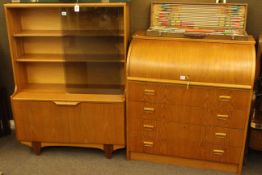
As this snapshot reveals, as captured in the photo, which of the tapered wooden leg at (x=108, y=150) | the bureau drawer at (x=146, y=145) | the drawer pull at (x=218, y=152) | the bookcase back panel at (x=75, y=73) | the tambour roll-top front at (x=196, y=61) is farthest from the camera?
the bookcase back panel at (x=75, y=73)

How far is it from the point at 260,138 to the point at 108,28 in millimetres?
1809

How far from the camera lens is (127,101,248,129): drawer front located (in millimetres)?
2299

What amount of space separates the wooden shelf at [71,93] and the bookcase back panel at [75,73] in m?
0.06

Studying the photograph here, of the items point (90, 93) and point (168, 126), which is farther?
point (90, 93)

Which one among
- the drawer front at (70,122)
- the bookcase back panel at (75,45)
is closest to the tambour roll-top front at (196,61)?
the bookcase back panel at (75,45)

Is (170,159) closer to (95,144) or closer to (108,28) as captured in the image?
(95,144)

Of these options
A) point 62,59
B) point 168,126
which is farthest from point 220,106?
point 62,59

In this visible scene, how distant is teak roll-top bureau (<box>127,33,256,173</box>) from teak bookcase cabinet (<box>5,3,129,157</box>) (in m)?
0.24

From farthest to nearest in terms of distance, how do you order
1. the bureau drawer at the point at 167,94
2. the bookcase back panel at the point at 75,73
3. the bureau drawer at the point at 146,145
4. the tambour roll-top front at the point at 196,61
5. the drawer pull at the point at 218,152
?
the bookcase back panel at the point at 75,73
the bureau drawer at the point at 146,145
the drawer pull at the point at 218,152
the bureau drawer at the point at 167,94
the tambour roll-top front at the point at 196,61

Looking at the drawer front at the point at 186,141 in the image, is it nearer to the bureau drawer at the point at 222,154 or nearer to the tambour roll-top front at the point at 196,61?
the bureau drawer at the point at 222,154

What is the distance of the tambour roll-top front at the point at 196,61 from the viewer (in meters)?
2.20

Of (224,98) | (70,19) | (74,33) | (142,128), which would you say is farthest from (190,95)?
(70,19)

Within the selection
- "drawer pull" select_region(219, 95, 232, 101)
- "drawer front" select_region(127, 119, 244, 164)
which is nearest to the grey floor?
"drawer front" select_region(127, 119, 244, 164)

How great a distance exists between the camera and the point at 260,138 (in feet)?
8.48
